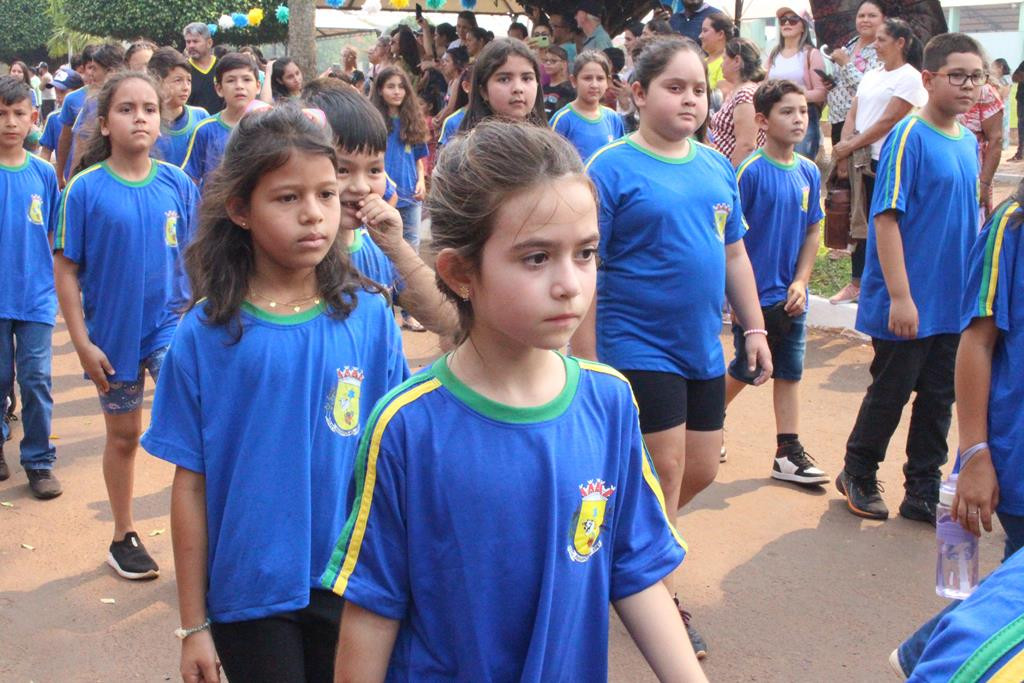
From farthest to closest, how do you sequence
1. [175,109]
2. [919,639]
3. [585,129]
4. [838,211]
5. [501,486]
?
[838,211]
[585,129]
[175,109]
[919,639]
[501,486]

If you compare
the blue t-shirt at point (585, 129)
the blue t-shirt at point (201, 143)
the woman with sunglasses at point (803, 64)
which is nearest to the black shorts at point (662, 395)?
the blue t-shirt at point (585, 129)

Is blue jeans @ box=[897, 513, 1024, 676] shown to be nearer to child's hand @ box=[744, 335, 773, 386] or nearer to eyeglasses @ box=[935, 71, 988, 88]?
child's hand @ box=[744, 335, 773, 386]

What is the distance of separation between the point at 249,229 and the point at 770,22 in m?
34.9

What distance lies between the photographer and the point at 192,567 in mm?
2674

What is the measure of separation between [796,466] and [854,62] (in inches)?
236

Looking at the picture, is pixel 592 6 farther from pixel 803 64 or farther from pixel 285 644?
pixel 285 644

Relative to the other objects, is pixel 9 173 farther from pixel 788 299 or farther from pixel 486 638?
pixel 486 638

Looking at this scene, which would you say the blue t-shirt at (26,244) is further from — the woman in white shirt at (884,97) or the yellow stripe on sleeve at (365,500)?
the woman in white shirt at (884,97)

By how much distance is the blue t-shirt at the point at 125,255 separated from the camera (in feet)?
15.7

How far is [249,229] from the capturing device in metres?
2.82

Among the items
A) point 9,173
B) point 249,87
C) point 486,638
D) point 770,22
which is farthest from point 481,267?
point 770,22

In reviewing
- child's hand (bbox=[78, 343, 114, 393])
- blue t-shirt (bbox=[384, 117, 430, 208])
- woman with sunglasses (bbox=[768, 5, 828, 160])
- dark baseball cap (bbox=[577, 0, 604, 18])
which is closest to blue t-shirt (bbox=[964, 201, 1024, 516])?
child's hand (bbox=[78, 343, 114, 393])

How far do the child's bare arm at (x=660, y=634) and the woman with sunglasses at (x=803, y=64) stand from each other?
950 cm

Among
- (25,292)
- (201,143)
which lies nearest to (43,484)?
(25,292)
